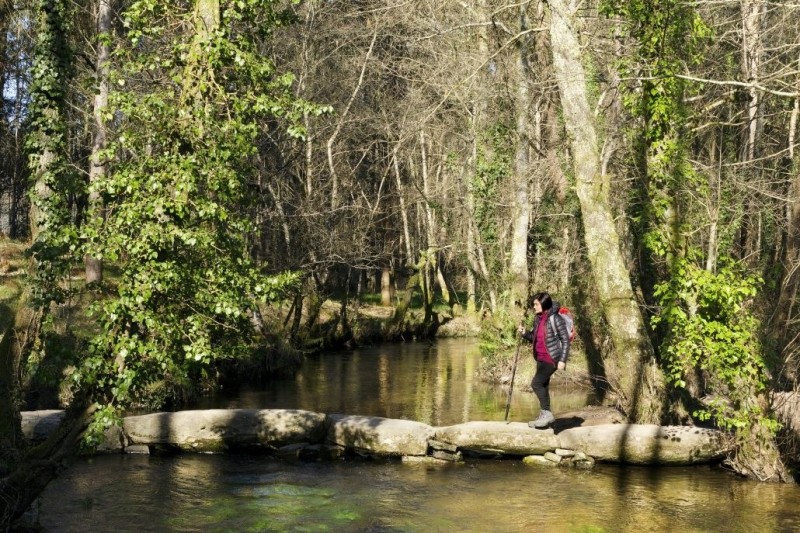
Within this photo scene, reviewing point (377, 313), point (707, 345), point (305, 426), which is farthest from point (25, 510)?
point (377, 313)

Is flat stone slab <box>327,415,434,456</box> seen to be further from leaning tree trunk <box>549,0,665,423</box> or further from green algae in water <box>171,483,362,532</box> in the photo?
leaning tree trunk <box>549,0,665,423</box>

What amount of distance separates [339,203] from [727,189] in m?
15.4

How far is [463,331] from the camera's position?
37.3 metres

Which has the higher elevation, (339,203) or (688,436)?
(339,203)

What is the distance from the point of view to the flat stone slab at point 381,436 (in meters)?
13.2

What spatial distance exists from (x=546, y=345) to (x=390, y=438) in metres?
2.75

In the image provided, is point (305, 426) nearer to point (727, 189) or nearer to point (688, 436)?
point (688, 436)

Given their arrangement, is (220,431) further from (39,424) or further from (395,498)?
(395,498)

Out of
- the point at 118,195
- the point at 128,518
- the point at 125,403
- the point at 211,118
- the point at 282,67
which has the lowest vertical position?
the point at 128,518

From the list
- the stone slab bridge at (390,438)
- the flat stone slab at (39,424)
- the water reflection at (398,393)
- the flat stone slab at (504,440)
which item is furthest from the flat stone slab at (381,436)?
the flat stone slab at (39,424)

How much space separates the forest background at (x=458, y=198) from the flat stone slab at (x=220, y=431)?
93 centimetres

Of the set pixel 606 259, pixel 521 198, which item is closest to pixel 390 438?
pixel 606 259

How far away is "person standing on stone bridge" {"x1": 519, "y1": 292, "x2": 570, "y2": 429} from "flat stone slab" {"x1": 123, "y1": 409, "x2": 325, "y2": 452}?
11.2 feet

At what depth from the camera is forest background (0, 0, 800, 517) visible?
939cm
